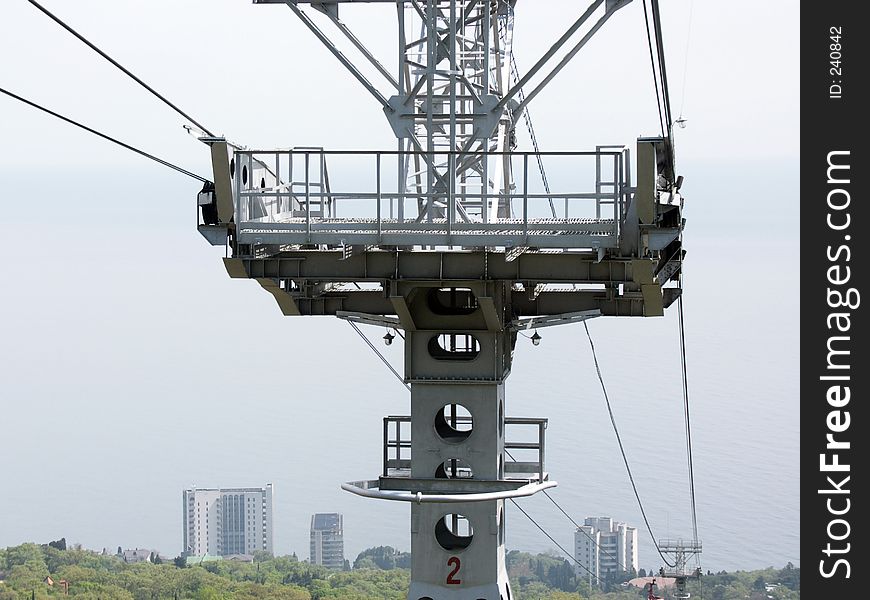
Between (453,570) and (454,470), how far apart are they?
5.11 feet

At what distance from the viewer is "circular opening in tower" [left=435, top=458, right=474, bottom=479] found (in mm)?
23828

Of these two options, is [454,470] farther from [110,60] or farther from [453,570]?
[110,60]

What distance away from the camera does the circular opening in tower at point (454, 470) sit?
78.2ft

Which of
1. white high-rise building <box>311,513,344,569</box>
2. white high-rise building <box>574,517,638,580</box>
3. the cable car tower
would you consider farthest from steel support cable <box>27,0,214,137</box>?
white high-rise building <box>311,513,344,569</box>

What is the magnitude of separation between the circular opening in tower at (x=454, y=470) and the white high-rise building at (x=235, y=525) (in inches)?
4659

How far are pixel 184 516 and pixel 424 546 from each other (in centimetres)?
13136

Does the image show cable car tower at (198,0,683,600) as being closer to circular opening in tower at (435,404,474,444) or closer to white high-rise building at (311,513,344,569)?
circular opening in tower at (435,404,474,444)

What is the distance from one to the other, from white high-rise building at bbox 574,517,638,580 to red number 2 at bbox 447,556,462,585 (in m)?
91.1

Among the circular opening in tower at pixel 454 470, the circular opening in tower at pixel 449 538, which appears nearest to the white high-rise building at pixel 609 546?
the circular opening in tower at pixel 454 470

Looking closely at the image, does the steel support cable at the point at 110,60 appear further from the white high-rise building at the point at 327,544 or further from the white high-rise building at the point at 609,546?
the white high-rise building at the point at 327,544

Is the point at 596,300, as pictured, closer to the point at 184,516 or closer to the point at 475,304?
the point at 475,304

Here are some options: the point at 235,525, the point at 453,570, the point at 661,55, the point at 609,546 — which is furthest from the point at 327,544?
the point at 661,55

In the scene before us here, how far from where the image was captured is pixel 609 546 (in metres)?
120

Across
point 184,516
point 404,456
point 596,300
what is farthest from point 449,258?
point 184,516
